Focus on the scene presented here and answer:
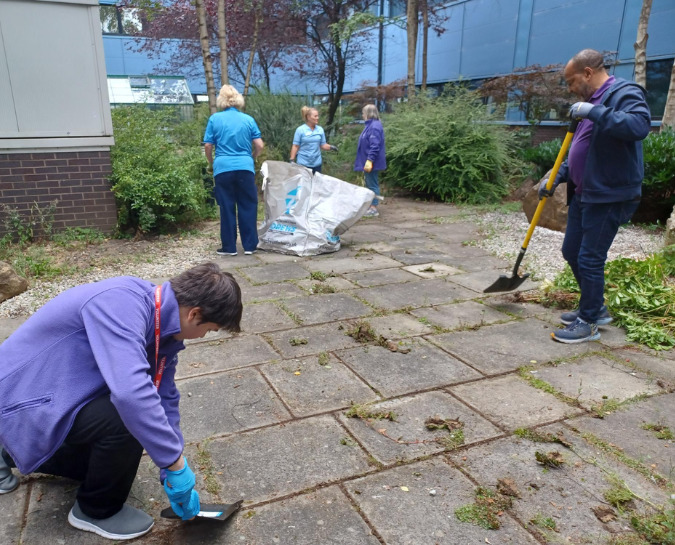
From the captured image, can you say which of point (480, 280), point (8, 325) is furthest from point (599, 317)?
point (8, 325)

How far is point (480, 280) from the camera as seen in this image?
16.8 ft

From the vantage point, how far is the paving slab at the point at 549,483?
78.8 inches

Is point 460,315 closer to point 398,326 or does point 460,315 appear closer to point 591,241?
point 398,326

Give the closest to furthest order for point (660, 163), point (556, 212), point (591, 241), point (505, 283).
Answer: point (591, 241), point (505, 283), point (660, 163), point (556, 212)

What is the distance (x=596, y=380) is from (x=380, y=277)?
2412mm

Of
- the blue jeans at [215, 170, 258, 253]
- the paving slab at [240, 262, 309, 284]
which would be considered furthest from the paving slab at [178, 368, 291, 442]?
the blue jeans at [215, 170, 258, 253]

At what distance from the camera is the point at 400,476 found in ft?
7.52

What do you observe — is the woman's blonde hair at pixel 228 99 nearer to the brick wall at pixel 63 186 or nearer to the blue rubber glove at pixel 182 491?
the brick wall at pixel 63 186

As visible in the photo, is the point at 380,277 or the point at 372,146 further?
→ the point at 372,146

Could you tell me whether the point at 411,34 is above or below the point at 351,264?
above

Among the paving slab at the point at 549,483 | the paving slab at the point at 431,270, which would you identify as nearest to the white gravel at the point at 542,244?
the paving slab at the point at 431,270

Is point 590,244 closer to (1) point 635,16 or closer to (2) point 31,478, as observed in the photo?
(2) point 31,478

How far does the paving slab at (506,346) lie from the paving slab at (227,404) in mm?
1263

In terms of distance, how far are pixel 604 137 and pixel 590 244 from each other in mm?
671
